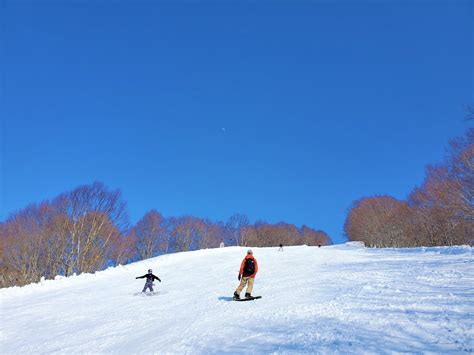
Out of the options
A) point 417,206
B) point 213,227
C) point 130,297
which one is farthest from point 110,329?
point 213,227

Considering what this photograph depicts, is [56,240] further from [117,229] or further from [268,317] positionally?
[268,317]

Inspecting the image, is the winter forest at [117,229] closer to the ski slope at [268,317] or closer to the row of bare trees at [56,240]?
the row of bare trees at [56,240]

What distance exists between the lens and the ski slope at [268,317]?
306 inches

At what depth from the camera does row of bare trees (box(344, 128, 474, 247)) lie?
124 feet

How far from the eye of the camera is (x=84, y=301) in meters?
18.1

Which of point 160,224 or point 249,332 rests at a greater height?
point 160,224

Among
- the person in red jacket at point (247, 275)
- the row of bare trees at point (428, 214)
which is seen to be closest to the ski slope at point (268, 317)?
the person in red jacket at point (247, 275)

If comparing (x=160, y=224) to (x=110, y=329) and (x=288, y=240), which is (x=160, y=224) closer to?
(x=288, y=240)

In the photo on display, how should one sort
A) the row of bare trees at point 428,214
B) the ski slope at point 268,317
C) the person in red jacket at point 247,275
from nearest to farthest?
the ski slope at point 268,317
the person in red jacket at point 247,275
the row of bare trees at point 428,214

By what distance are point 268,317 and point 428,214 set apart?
57.1 m

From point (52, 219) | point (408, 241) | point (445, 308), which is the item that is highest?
point (52, 219)

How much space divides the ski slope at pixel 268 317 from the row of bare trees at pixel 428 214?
2371cm

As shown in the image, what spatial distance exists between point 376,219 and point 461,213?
36.7 metres

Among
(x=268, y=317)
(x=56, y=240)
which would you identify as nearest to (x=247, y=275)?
(x=268, y=317)
